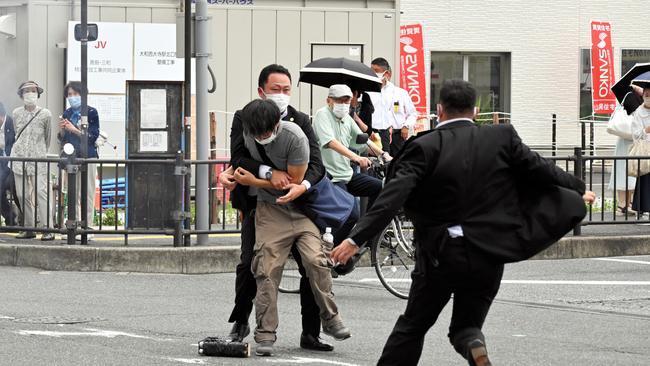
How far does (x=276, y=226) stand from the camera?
887 cm

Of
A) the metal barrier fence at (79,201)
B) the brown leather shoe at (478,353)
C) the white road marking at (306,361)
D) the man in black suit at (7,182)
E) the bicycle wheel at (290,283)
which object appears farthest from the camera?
the man in black suit at (7,182)

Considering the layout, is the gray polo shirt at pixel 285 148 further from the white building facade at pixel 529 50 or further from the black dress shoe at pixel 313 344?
the white building facade at pixel 529 50

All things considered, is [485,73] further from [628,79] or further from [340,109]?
[340,109]

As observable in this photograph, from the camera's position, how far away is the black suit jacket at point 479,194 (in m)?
6.68

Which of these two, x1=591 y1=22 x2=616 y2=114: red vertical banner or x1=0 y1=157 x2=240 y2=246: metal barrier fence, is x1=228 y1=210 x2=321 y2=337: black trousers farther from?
x1=591 y1=22 x2=616 y2=114: red vertical banner

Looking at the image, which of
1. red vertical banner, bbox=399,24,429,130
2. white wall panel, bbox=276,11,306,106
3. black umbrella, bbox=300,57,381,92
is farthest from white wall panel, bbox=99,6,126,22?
black umbrella, bbox=300,57,381,92

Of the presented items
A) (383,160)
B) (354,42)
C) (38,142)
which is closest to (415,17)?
(354,42)

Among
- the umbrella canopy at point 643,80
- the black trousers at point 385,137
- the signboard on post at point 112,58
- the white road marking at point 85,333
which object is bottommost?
the white road marking at point 85,333

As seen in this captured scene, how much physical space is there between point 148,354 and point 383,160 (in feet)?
13.7

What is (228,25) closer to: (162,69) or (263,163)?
(162,69)

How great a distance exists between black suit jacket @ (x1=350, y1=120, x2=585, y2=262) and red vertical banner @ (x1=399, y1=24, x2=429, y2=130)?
21315 mm

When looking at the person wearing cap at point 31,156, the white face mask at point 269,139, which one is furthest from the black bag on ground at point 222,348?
the person wearing cap at point 31,156

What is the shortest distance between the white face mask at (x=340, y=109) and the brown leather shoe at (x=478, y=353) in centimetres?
499

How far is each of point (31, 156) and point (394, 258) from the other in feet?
17.7
